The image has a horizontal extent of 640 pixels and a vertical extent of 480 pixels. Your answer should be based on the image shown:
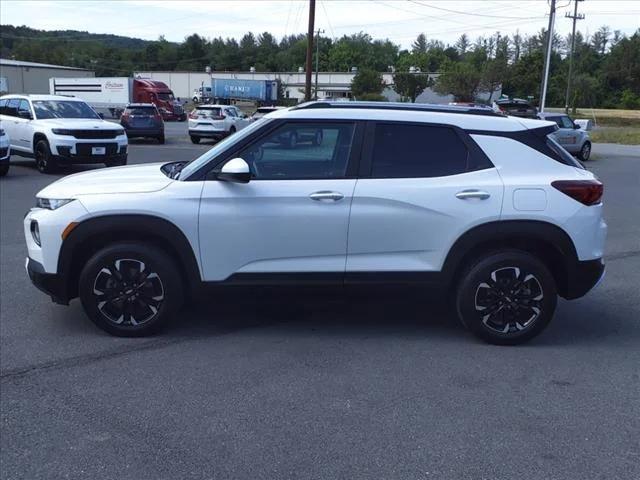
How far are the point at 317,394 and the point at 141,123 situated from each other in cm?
2561

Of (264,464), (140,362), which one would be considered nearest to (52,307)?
(140,362)

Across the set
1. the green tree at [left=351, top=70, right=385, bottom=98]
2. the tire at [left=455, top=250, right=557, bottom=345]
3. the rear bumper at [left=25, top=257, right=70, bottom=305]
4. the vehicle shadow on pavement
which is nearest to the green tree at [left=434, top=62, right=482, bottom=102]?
the green tree at [left=351, top=70, right=385, bottom=98]

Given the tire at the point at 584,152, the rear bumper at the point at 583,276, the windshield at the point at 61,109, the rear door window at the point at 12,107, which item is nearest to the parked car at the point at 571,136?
the tire at the point at 584,152

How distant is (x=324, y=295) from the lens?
5188mm

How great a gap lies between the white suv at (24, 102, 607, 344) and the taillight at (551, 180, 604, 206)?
10 millimetres

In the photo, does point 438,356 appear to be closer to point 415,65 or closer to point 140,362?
point 140,362

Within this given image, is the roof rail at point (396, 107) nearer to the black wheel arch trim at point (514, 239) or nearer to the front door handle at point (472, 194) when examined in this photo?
the front door handle at point (472, 194)

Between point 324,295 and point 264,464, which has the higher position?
point 324,295

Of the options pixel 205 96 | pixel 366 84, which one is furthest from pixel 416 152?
pixel 205 96

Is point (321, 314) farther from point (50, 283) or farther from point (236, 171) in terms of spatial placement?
point (50, 283)

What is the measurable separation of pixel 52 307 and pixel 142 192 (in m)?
1.74

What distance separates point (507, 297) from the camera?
510 centimetres

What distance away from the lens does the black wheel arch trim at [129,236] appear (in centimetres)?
497

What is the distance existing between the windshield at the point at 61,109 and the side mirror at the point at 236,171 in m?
13.5
